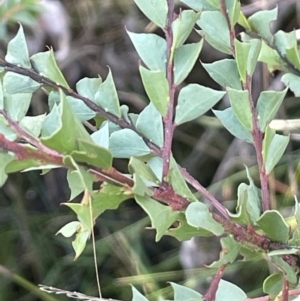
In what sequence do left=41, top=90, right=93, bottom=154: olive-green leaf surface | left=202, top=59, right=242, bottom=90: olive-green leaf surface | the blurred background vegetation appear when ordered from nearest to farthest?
left=41, top=90, right=93, bottom=154: olive-green leaf surface < left=202, top=59, right=242, bottom=90: olive-green leaf surface < the blurred background vegetation

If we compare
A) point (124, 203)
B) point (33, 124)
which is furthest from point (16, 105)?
point (124, 203)

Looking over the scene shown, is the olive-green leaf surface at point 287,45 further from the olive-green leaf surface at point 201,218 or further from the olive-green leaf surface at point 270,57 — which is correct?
the olive-green leaf surface at point 201,218

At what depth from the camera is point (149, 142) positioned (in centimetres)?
26

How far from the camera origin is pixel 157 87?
234mm

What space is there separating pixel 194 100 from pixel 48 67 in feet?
0.25

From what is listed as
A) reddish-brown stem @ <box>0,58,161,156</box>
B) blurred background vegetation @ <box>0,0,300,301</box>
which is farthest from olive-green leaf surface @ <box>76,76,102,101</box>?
blurred background vegetation @ <box>0,0,300,301</box>

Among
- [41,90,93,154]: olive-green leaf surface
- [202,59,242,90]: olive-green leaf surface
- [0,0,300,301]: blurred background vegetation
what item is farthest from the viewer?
[0,0,300,301]: blurred background vegetation

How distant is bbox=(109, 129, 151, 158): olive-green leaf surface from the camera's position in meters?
0.26

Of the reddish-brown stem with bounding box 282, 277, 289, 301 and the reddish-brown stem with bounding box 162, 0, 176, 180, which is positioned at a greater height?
the reddish-brown stem with bounding box 162, 0, 176, 180

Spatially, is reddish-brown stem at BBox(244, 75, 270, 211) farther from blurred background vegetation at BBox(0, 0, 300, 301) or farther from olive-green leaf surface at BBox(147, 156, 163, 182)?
blurred background vegetation at BBox(0, 0, 300, 301)

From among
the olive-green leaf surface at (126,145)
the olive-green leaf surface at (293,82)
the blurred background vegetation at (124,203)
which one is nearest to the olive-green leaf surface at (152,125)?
the olive-green leaf surface at (126,145)

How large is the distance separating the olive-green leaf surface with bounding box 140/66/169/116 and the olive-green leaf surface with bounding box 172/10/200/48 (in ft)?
0.08

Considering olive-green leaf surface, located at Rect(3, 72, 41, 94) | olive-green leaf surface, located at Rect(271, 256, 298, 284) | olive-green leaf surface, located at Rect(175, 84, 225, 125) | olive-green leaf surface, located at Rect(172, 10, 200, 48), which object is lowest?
olive-green leaf surface, located at Rect(271, 256, 298, 284)

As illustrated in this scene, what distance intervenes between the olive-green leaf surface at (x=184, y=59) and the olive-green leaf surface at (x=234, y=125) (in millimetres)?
48
